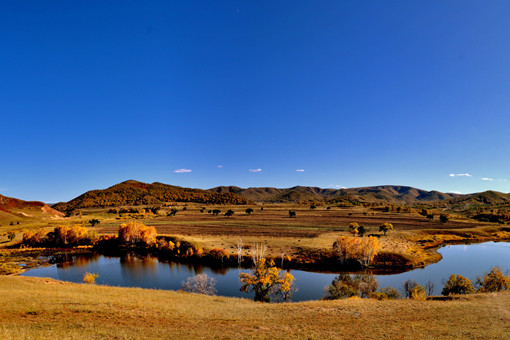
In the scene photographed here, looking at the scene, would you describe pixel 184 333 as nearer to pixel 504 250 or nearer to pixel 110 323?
pixel 110 323

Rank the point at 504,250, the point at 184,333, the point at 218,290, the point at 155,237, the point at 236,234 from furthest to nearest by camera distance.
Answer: the point at 236,234 < the point at 155,237 < the point at 504,250 < the point at 218,290 < the point at 184,333

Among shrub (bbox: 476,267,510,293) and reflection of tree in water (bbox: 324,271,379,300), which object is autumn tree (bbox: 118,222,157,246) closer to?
reflection of tree in water (bbox: 324,271,379,300)

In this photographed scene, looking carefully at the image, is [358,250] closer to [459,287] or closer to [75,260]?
[459,287]

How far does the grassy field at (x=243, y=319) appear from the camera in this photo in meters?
15.8

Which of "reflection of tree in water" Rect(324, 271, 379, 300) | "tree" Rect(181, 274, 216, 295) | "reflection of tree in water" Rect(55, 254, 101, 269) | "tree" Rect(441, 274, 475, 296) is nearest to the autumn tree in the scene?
"reflection of tree in water" Rect(55, 254, 101, 269)

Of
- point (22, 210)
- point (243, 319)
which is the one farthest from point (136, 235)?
point (22, 210)

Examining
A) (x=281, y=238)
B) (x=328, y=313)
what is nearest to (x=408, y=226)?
(x=281, y=238)

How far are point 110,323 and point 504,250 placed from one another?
346 feet

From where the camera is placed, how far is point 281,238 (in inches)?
3329

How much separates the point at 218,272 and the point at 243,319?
132 ft

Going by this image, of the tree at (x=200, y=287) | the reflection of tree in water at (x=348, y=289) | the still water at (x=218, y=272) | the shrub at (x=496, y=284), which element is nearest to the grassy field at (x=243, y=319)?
the reflection of tree in water at (x=348, y=289)

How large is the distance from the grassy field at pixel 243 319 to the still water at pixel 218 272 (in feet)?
70.2

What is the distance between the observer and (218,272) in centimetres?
5725

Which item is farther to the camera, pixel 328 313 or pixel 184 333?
pixel 328 313
